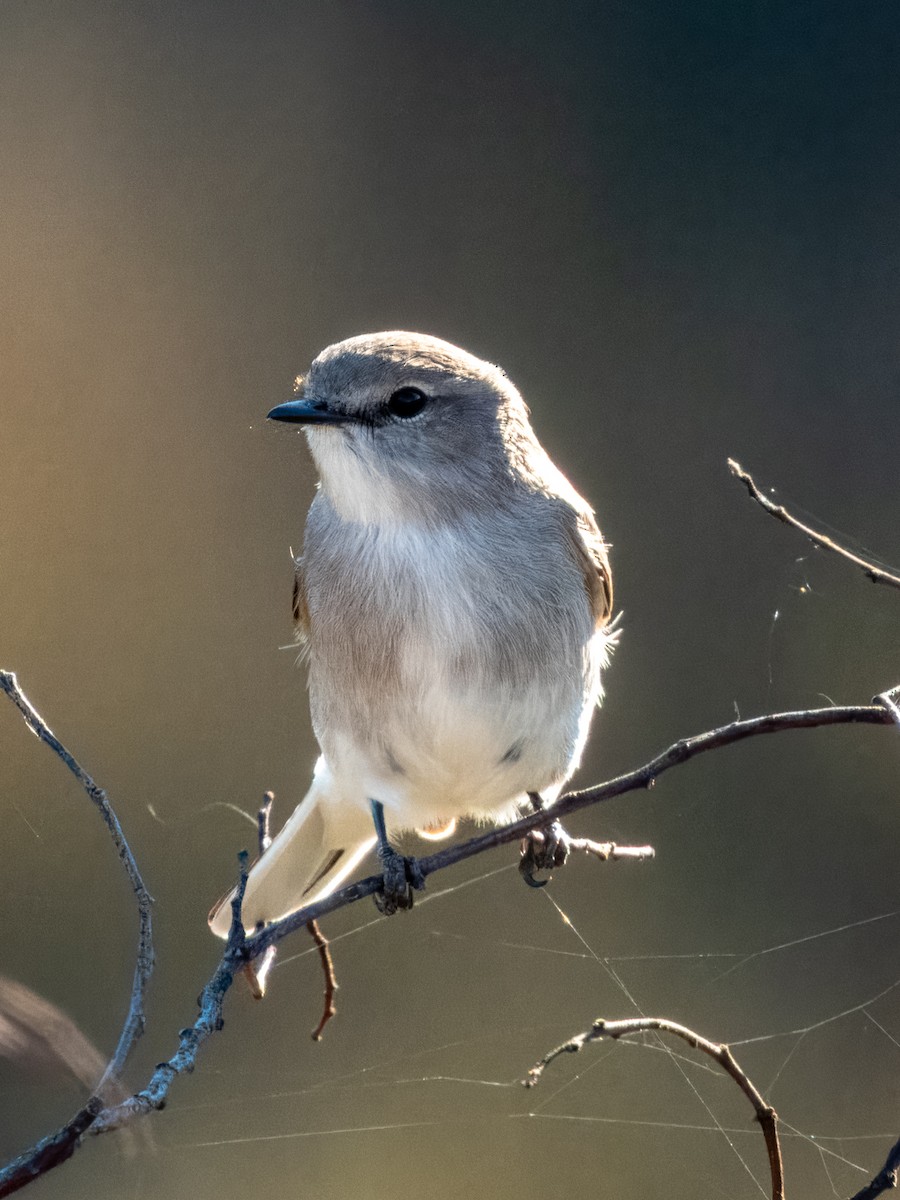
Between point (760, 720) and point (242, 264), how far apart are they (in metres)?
2.36

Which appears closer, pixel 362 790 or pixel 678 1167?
pixel 362 790

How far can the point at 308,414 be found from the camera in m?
1.60

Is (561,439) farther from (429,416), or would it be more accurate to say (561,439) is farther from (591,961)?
(429,416)

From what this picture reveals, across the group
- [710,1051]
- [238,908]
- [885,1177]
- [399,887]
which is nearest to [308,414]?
[399,887]

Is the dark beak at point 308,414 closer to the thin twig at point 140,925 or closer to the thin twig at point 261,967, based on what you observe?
the thin twig at point 261,967

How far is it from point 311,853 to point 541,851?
1.13 ft

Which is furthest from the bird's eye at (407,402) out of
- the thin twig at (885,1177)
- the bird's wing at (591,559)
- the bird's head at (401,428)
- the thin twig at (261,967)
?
the thin twig at (885,1177)

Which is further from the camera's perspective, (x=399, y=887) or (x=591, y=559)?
(x=591, y=559)

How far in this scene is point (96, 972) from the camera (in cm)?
270

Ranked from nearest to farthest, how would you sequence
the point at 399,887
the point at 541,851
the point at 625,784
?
1. the point at 625,784
2. the point at 399,887
3. the point at 541,851

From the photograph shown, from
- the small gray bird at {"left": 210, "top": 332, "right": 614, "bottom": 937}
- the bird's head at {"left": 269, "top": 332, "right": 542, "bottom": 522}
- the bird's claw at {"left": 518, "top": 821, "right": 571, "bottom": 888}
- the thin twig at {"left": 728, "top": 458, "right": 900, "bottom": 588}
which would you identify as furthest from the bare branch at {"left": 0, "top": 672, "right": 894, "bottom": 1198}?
the bird's claw at {"left": 518, "top": 821, "right": 571, "bottom": 888}

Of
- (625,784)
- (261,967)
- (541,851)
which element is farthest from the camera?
(541,851)

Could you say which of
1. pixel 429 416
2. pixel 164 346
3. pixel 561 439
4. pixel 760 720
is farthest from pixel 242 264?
pixel 760 720

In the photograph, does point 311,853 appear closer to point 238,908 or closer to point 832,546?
point 238,908
